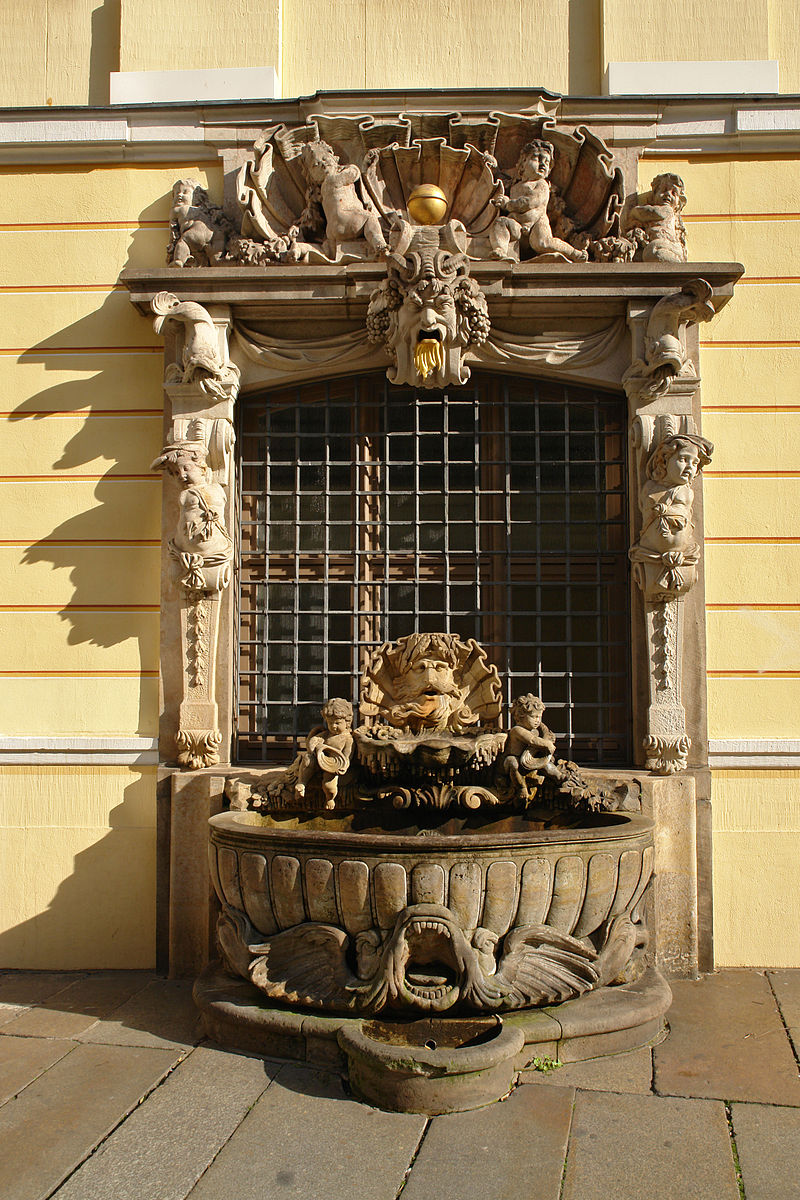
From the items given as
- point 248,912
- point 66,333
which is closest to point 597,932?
point 248,912

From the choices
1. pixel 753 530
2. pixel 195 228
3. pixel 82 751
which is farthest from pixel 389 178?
pixel 82 751

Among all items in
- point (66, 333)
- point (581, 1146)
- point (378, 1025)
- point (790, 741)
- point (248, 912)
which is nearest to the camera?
point (581, 1146)

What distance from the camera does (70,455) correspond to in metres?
5.47

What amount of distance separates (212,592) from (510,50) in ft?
12.7

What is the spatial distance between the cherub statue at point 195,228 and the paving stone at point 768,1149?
4.97 meters

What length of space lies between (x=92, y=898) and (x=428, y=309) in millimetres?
3812

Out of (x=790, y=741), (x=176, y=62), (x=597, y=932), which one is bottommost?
(x=597, y=932)

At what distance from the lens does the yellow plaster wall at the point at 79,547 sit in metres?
5.23

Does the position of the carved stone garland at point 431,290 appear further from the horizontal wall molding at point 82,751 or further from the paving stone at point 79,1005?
the paving stone at point 79,1005

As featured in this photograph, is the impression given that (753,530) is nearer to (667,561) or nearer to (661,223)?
(667,561)

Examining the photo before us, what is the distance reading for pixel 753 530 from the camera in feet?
17.4

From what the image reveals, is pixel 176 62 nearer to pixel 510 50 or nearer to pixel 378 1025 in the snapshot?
pixel 510 50

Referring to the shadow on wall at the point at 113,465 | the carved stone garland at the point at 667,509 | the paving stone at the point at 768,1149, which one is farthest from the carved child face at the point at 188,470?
the paving stone at the point at 768,1149

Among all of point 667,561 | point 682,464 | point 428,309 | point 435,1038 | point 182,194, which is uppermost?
point 182,194
